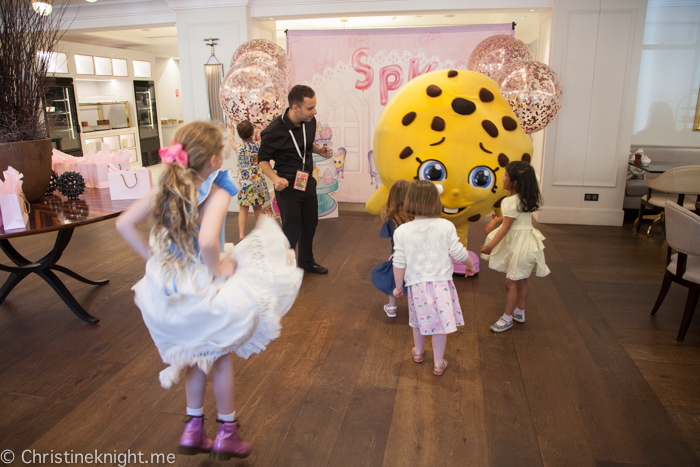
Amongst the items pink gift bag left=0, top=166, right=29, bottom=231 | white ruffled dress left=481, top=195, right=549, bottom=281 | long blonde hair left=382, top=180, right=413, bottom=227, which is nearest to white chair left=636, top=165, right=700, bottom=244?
white ruffled dress left=481, top=195, right=549, bottom=281

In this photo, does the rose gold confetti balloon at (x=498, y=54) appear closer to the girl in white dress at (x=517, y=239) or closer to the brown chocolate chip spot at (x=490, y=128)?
the brown chocolate chip spot at (x=490, y=128)

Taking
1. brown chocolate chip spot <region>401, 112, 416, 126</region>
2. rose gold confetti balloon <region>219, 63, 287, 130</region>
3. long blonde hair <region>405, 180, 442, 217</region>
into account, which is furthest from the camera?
rose gold confetti balloon <region>219, 63, 287, 130</region>

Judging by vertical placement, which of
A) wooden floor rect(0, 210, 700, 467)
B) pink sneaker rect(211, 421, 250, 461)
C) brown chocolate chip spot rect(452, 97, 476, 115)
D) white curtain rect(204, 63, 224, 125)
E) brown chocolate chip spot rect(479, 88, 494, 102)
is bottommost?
wooden floor rect(0, 210, 700, 467)

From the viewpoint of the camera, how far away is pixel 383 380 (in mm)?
2445

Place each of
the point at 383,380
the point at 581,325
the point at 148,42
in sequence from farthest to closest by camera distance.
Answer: the point at 148,42
the point at 581,325
the point at 383,380

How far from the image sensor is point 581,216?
18.0ft

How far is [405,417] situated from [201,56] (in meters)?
5.02

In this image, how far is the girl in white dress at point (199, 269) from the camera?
5.18ft

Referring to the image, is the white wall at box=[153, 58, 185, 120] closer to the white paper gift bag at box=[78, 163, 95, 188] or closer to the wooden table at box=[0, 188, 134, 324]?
the white paper gift bag at box=[78, 163, 95, 188]

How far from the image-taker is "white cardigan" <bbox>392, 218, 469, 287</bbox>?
7.54 ft

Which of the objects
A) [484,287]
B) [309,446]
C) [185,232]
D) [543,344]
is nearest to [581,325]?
[543,344]

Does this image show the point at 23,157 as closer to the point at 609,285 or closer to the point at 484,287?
the point at 484,287

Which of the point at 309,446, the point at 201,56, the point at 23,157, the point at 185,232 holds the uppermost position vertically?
the point at 201,56

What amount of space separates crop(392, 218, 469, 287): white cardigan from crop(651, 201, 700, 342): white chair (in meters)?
1.34
